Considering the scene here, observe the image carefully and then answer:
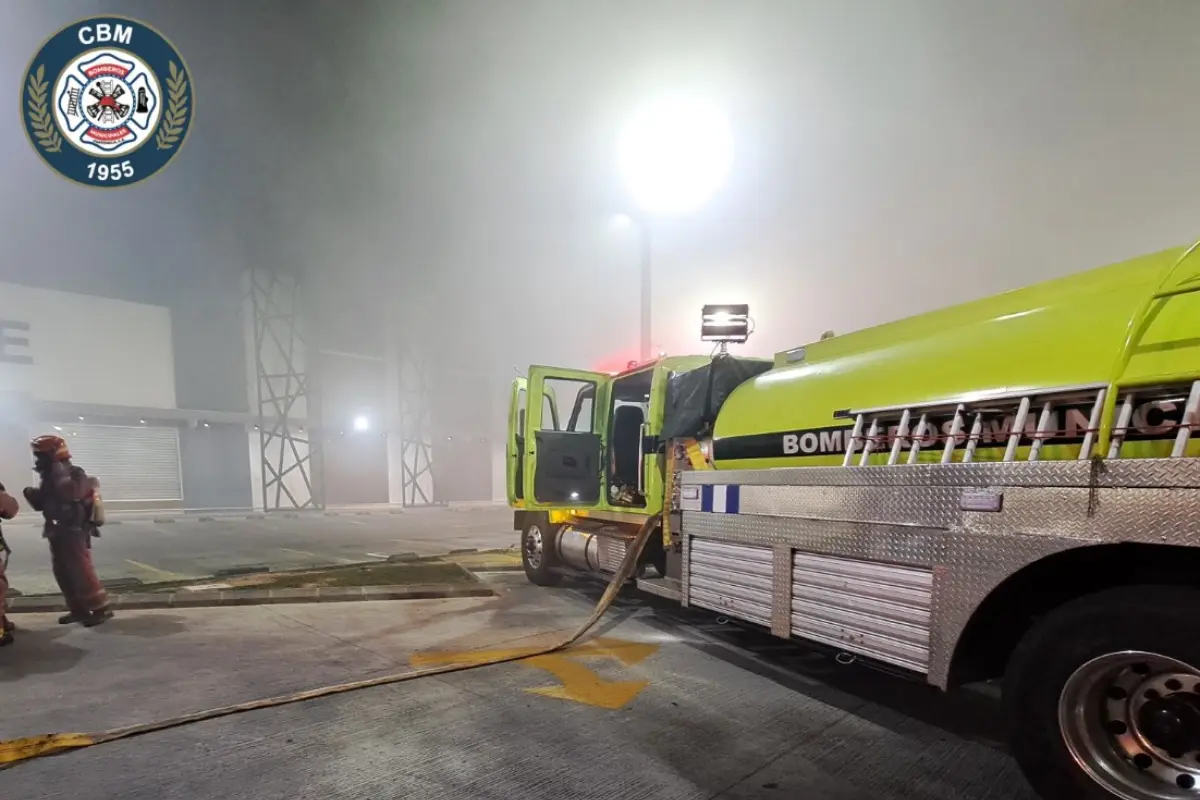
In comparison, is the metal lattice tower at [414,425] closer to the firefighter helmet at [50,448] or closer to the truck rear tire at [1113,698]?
the firefighter helmet at [50,448]

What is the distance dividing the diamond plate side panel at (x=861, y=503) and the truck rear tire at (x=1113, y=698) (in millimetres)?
602

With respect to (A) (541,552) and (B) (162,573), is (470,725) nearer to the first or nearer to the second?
(A) (541,552)

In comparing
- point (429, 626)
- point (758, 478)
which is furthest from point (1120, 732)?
point (429, 626)

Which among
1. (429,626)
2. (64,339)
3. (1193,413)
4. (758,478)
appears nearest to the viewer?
(1193,413)

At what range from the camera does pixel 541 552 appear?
7781 mm

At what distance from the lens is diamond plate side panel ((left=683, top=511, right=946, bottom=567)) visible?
2.88 meters

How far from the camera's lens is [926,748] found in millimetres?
3172

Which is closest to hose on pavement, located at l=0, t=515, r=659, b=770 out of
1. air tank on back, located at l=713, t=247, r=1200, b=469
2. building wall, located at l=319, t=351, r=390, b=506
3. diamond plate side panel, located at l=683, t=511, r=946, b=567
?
diamond plate side panel, located at l=683, t=511, r=946, b=567

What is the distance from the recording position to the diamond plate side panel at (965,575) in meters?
2.46

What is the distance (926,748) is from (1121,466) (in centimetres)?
197

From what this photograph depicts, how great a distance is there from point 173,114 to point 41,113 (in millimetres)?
1403

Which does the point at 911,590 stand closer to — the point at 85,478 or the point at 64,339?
the point at 85,478

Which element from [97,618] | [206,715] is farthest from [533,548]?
[206,715]

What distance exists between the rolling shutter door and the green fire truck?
2409cm
